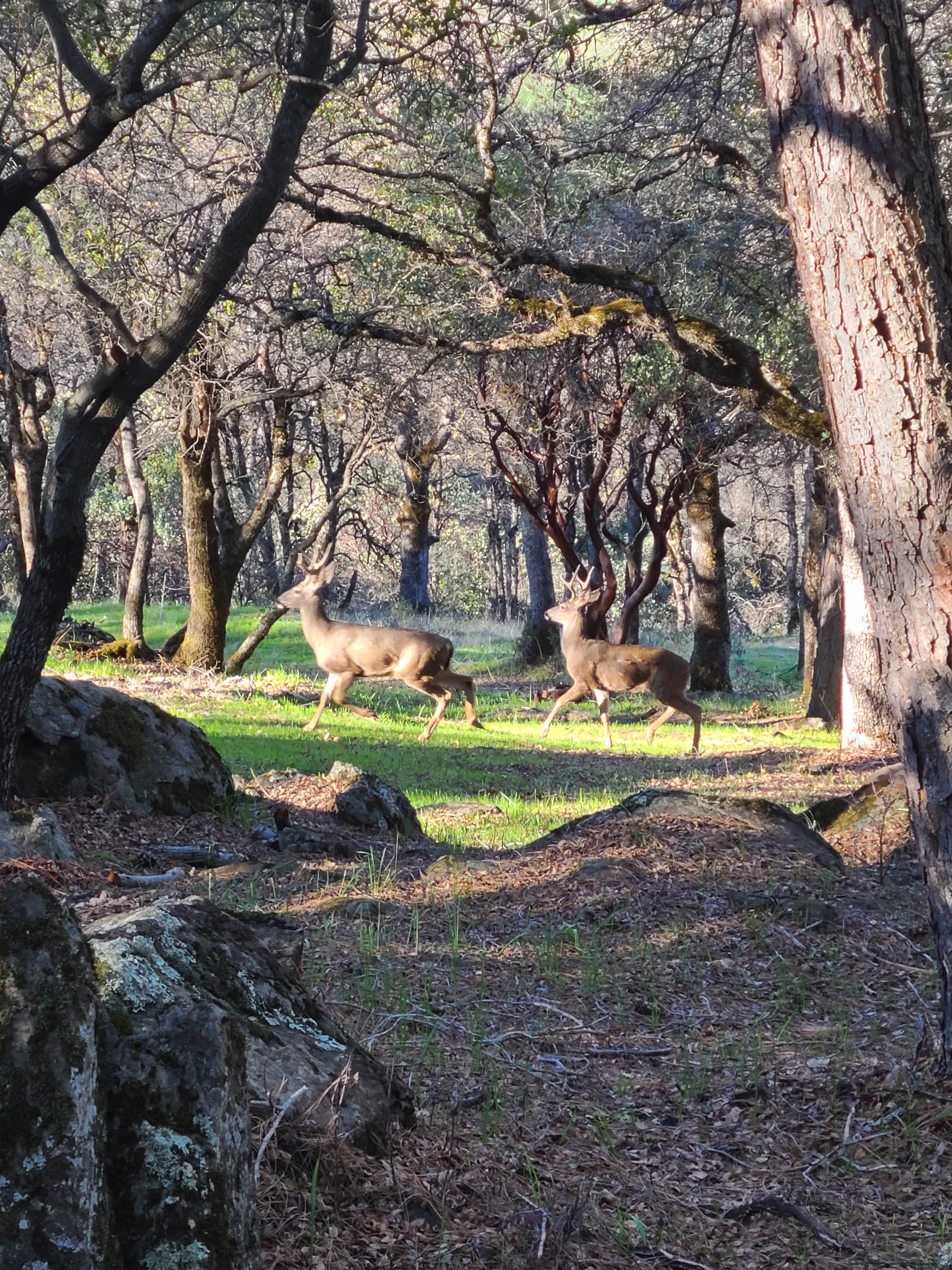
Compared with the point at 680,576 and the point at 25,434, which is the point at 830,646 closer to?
the point at 25,434

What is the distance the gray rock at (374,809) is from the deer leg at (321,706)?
6.40 metres

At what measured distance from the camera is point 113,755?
8.71 meters

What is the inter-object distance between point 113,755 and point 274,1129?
6.20 m

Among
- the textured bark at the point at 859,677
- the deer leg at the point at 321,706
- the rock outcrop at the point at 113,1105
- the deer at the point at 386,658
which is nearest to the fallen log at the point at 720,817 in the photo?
the rock outcrop at the point at 113,1105

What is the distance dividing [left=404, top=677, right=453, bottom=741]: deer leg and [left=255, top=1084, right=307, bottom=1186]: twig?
14.1m

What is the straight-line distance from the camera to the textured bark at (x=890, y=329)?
4375mm

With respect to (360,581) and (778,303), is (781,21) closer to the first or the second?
(778,303)

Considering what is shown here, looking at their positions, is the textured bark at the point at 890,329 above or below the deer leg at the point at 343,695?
above

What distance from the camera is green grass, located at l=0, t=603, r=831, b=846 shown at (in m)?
12.0

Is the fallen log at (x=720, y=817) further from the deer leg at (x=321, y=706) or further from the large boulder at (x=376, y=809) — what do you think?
the deer leg at (x=321, y=706)

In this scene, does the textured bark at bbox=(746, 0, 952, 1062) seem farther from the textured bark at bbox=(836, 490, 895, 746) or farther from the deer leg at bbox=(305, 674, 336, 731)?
the deer leg at bbox=(305, 674, 336, 731)

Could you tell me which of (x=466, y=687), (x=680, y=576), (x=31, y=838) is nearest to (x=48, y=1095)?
(x=31, y=838)

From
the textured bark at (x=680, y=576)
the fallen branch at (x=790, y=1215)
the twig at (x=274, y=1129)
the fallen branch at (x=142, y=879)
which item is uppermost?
the textured bark at (x=680, y=576)

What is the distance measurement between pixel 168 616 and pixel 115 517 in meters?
9.96
